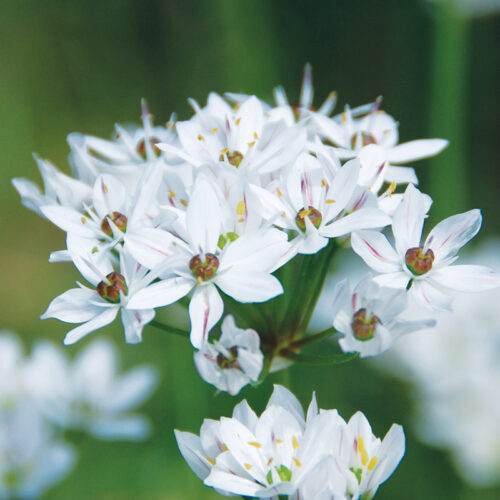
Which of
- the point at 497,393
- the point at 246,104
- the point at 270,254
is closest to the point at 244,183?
the point at 270,254

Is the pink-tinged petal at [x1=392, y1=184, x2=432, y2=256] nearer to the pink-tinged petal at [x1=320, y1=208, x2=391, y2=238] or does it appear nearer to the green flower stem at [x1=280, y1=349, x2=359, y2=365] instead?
the pink-tinged petal at [x1=320, y1=208, x2=391, y2=238]

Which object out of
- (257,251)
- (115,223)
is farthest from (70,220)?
(257,251)

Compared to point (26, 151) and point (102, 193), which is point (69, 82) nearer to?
point (26, 151)

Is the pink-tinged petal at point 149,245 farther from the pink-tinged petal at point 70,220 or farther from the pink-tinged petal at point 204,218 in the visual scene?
the pink-tinged petal at point 70,220

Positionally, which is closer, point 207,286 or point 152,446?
point 207,286

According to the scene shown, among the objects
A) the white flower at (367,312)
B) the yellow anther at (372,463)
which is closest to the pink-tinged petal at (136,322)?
the white flower at (367,312)

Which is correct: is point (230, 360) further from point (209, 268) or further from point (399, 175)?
point (399, 175)

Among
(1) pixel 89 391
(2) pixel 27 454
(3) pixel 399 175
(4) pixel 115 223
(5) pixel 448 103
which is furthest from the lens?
(5) pixel 448 103
